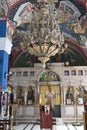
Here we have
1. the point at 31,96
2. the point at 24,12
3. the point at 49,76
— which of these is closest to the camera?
the point at 24,12

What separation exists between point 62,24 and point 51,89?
212 inches

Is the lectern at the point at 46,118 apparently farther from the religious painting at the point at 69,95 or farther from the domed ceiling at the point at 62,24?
the religious painting at the point at 69,95

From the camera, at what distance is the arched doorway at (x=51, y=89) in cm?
1562

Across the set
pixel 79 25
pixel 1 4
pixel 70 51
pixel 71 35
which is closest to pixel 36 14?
pixel 1 4

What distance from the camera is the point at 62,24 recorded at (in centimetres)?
1245

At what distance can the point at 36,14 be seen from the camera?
9156mm

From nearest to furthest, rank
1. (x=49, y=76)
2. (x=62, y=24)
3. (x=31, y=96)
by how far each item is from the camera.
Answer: (x=62, y=24) < (x=31, y=96) < (x=49, y=76)

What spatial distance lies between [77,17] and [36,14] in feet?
9.03

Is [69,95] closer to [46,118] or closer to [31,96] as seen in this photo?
[31,96]

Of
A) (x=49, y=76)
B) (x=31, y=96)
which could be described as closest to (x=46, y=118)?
(x=31, y=96)

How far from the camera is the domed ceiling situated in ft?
32.0

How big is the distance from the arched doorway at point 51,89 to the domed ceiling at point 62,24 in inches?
49.4

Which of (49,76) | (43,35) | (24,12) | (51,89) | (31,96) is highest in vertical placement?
(24,12)

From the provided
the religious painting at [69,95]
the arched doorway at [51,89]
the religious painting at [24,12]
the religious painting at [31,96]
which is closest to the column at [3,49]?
the religious painting at [24,12]
